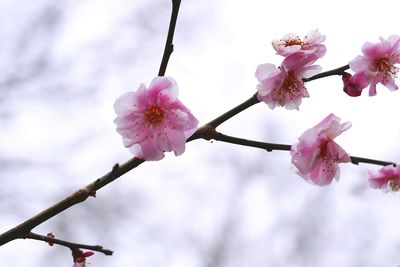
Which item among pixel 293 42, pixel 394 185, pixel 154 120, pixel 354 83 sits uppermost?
pixel 293 42

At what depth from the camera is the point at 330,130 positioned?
1.72 metres

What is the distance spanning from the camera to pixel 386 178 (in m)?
2.87

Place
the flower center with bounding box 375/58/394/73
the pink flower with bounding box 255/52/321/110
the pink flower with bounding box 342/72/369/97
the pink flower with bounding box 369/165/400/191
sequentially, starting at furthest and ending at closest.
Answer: the pink flower with bounding box 369/165/400/191
the flower center with bounding box 375/58/394/73
the pink flower with bounding box 342/72/369/97
the pink flower with bounding box 255/52/321/110

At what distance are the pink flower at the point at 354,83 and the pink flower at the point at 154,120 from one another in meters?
0.57

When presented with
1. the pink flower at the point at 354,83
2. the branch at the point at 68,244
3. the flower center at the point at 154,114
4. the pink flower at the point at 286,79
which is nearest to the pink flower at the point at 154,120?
the flower center at the point at 154,114

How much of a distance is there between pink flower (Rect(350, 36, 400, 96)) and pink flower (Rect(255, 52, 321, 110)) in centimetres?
20

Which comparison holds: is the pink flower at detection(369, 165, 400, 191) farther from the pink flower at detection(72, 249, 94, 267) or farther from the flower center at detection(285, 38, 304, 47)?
the pink flower at detection(72, 249, 94, 267)

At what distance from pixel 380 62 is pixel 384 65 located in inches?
1.0

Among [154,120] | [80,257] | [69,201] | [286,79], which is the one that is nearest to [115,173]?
[69,201]

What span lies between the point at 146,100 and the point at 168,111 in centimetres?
9

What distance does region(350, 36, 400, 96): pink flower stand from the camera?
1725mm

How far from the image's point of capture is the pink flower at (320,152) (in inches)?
66.7

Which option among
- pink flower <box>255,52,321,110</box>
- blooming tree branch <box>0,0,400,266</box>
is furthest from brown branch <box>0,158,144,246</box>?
pink flower <box>255,52,321,110</box>

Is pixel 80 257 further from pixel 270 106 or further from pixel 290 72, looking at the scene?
pixel 290 72
